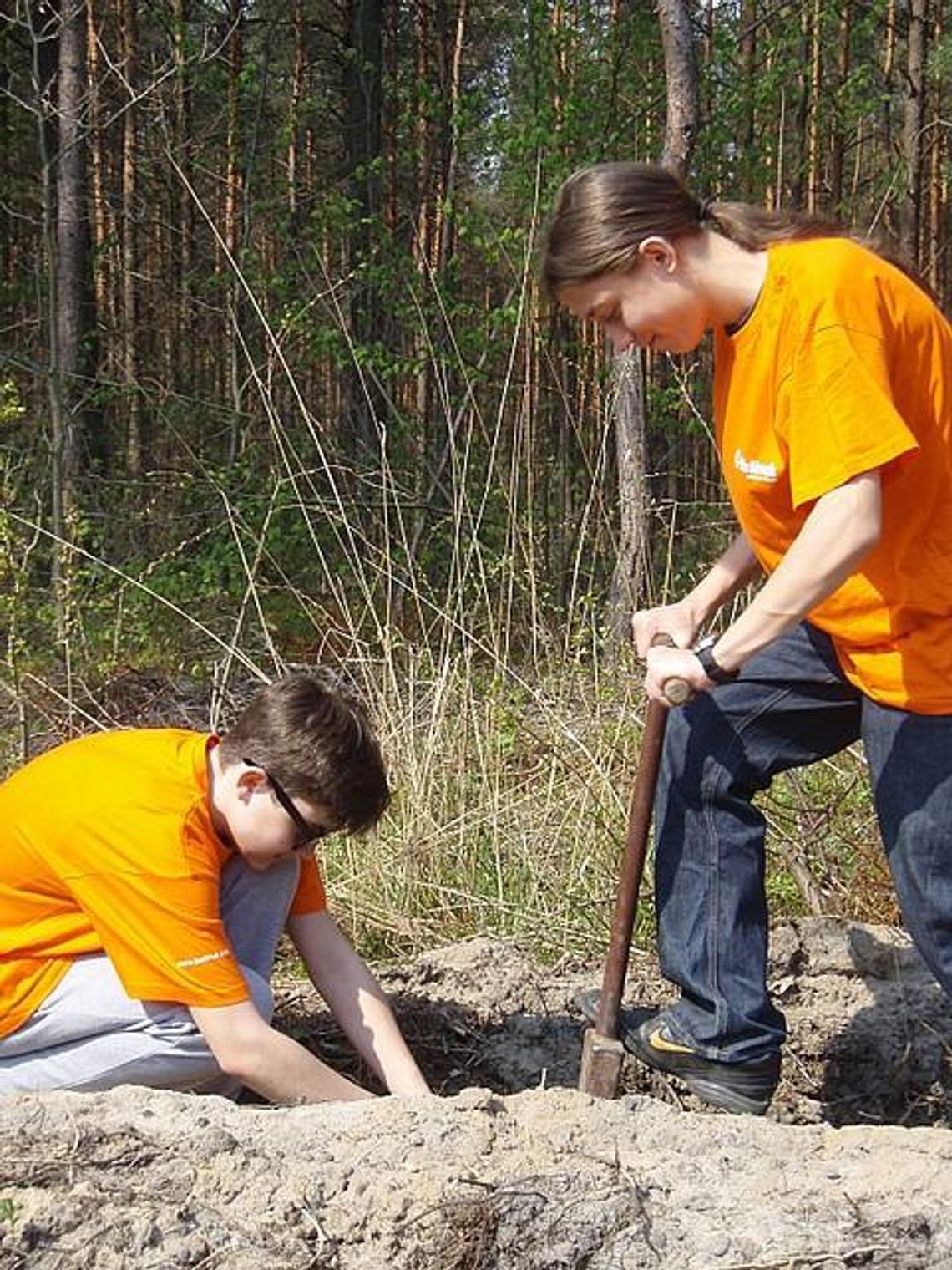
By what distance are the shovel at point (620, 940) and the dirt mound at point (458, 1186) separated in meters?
0.41

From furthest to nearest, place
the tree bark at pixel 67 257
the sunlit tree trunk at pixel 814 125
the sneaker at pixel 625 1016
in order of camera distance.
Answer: the sunlit tree trunk at pixel 814 125, the tree bark at pixel 67 257, the sneaker at pixel 625 1016

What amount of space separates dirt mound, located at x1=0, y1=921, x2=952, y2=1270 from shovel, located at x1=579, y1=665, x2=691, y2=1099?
1.34 ft

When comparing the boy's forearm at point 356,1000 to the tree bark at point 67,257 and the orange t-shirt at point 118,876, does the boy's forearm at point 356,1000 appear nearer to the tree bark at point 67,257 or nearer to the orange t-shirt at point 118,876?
the orange t-shirt at point 118,876

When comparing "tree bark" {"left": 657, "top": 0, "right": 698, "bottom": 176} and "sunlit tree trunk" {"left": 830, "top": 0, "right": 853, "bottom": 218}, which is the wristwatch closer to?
"tree bark" {"left": 657, "top": 0, "right": 698, "bottom": 176}

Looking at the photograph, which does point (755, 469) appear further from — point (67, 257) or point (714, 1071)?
point (67, 257)

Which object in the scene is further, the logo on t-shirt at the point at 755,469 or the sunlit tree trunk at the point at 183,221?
the sunlit tree trunk at the point at 183,221

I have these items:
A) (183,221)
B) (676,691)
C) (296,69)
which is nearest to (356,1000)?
(676,691)

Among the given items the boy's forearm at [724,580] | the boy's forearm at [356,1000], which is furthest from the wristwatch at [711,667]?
the boy's forearm at [356,1000]

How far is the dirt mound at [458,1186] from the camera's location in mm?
2006

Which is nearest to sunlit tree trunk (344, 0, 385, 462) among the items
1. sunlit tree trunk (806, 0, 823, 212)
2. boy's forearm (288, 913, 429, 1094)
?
sunlit tree trunk (806, 0, 823, 212)

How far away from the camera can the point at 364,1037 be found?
9.37 ft

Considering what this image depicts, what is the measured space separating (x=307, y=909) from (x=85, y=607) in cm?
371

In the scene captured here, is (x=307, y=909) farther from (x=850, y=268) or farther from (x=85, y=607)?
(x=85, y=607)

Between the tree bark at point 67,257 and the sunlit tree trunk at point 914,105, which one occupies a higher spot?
the sunlit tree trunk at point 914,105
